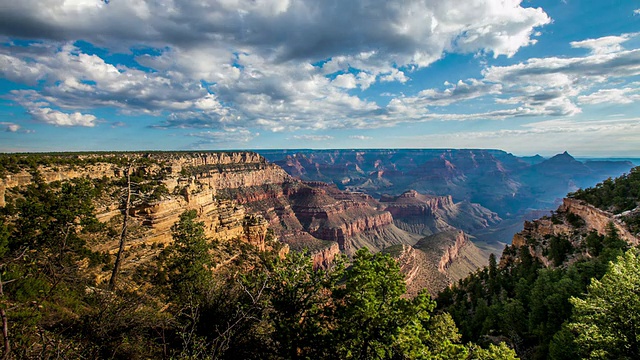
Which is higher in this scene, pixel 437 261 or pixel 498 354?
pixel 498 354

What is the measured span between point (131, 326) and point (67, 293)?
728 centimetres

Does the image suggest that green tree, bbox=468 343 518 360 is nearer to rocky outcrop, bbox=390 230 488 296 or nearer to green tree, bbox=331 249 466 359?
green tree, bbox=331 249 466 359

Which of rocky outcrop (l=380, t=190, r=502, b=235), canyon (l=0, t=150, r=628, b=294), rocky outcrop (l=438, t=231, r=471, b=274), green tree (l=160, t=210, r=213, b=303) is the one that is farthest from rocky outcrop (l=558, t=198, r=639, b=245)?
rocky outcrop (l=380, t=190, r=502, b=235)

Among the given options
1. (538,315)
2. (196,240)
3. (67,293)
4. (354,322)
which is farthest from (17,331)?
(538,315)

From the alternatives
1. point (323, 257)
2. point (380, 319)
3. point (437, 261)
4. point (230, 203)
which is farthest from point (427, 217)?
point (380, 319)

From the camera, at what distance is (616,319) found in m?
13.2

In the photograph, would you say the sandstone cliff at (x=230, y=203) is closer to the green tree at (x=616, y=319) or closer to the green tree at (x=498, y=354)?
the green tree at (x=498, y=354)

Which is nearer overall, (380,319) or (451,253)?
(380,319)

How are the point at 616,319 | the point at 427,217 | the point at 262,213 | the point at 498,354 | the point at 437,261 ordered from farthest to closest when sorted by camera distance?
the point at 427,217
the point at 262,213
the point at 437,261
the point at 616,319
the point at 498,354

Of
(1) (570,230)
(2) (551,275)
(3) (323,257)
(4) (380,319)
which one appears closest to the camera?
(4) (380,319)

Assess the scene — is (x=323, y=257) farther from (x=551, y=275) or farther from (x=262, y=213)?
(x=551, y=275)

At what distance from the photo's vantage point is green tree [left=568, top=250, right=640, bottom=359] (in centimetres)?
1254

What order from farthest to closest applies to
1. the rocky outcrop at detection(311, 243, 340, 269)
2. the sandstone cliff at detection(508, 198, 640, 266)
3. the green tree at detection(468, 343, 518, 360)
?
the rocky outcrop at detection(311, 243, 340, 269) → the sandstone cliff at detection(508, 198, 640, 266) → the green tree at detection(468, 343, 518, 360)

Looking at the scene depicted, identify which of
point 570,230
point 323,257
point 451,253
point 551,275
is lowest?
point 451,253
